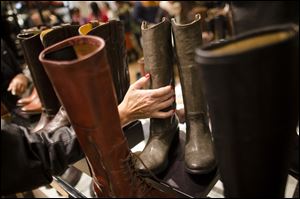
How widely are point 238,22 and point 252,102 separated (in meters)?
0.24

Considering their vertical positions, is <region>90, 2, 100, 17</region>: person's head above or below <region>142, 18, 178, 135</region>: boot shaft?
below

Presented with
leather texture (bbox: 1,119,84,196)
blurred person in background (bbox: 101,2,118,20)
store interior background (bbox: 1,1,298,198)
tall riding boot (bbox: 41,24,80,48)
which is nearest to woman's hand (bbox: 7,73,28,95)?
store interior background (bbox: 1,1,298,198)

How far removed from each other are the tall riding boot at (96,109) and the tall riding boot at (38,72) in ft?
1.53

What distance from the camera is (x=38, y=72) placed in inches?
43.0

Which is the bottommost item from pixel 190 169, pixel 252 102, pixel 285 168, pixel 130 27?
pixel 130 27

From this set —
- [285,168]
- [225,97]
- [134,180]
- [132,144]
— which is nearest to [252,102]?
[225,97]

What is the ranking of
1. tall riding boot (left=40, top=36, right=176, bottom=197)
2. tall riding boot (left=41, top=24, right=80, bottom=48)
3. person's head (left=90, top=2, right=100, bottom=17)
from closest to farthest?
1. tall riding boot (left=40, top=36, right=176, bottom=197)
2. tall riding boot (left=41, top=24, right=80, bottom=48)
3. person's head (left=90, top=2, right=100, bottom=17)

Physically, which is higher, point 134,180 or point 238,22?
point 238,22

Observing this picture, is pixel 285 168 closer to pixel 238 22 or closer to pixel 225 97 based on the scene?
pixel 225 97

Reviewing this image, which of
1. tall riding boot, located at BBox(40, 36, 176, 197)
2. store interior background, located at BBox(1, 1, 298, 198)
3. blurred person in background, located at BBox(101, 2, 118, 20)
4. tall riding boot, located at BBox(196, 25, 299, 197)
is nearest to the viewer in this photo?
tall riding boot, located at BBox(196, 25, 299, 197)

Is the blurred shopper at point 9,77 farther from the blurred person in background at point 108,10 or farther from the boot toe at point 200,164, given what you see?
the blurred person in background at point 108,10

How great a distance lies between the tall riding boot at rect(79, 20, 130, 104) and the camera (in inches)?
32.9

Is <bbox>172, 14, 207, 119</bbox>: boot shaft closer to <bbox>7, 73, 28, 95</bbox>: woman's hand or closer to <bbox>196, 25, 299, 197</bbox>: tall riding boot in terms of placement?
<bbox>196, 25, 299, 197</bbox>: tall riding boot

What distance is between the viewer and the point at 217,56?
0.41 m
